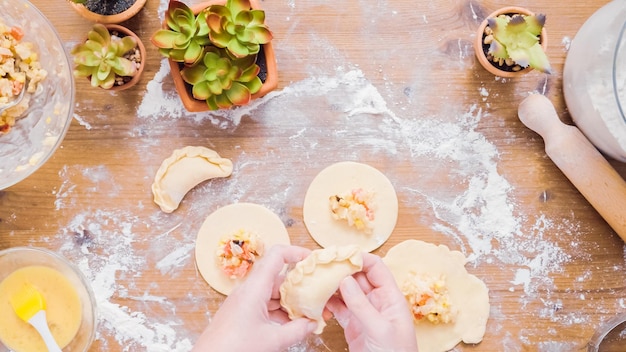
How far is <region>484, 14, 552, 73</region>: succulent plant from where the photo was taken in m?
1.35

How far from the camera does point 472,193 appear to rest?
1.58 metres

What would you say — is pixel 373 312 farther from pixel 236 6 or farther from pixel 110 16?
pixel 110 16

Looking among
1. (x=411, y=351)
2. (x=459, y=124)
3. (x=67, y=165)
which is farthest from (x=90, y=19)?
A: (x=411, y=351)

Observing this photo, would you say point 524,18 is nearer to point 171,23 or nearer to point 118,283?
point 171,23

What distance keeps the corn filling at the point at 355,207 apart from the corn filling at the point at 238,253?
223 millimetres

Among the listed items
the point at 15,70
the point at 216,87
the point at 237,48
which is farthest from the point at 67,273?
the point at 237,48

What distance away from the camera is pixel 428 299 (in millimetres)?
1502

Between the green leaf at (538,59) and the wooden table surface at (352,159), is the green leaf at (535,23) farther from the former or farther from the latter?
the wooden table surface at (352,159)

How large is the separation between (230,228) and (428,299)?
0.55m

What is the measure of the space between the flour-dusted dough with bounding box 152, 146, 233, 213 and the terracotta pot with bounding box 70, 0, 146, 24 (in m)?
0.37

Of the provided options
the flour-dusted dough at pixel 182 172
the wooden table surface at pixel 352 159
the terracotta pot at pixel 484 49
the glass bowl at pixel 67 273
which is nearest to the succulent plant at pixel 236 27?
the wooden table surface at pixel 352 159

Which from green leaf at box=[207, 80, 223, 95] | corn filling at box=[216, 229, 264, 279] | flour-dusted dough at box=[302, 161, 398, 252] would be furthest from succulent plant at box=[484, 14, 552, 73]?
corn filling at box=[216, 229, 264, 279]

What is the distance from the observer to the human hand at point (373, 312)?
1.28 metres

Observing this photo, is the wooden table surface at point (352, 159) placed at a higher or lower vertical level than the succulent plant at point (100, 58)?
lower
